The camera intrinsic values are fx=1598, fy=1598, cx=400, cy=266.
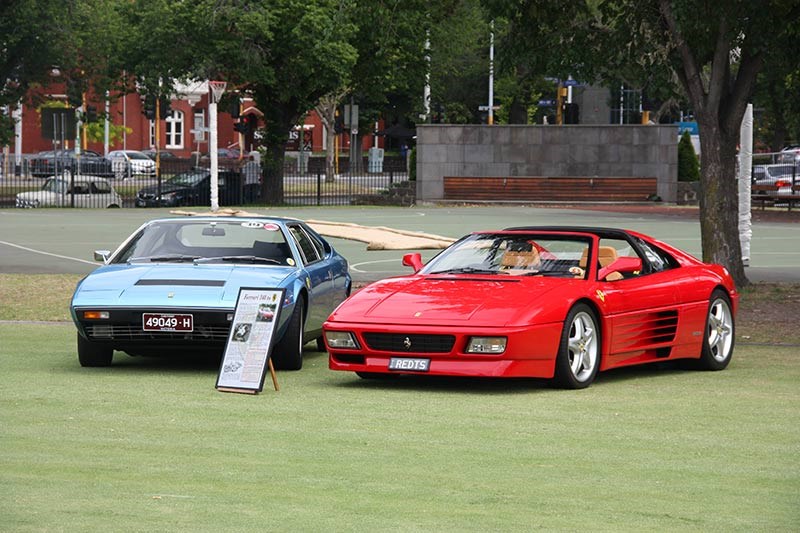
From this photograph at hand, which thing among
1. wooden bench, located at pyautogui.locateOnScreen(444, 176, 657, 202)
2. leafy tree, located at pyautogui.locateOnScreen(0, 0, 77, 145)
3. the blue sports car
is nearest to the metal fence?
wooden bench, located at pyautogui.locateOnScreen(444, 176, 657, 202)

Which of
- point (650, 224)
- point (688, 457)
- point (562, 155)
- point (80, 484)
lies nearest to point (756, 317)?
point (688, 457)

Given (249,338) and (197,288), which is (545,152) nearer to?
(197,288)

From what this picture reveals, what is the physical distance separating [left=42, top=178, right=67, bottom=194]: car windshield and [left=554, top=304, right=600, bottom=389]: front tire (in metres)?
42.3

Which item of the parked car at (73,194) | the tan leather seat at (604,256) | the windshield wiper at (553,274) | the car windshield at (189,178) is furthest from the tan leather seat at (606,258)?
the car windshield at (189,178)

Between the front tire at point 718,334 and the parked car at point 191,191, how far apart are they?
39.7m

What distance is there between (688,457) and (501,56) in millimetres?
14641

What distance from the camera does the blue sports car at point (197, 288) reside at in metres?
12.7

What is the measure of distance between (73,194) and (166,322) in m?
40.6

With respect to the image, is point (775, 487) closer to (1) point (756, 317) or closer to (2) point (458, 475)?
(2) point (458, 475)

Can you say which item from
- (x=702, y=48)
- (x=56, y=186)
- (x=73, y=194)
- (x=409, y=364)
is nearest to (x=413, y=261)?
(x=409, y=364)

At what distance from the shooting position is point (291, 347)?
13172 millimetres

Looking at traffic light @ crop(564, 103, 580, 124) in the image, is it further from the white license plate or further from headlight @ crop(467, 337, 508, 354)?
headlight @ crop(467, 337, 508, 354)

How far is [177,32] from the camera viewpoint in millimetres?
52125

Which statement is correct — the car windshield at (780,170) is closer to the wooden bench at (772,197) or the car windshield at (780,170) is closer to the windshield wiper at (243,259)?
the wooden bench at (772,197)
